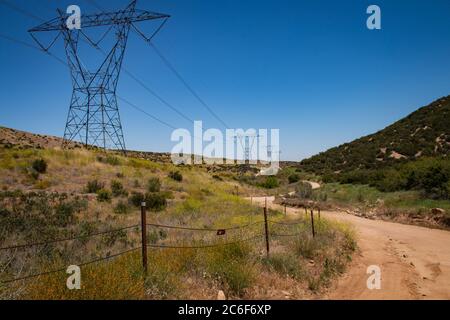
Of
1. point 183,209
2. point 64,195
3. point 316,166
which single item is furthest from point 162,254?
point 316,166

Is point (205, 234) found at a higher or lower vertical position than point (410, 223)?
higher

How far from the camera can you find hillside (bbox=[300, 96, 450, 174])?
46969 millimetres

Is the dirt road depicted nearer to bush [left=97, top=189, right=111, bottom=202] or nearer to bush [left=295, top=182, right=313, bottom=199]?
bush [left=97, top=189, right=111, bottom=202]

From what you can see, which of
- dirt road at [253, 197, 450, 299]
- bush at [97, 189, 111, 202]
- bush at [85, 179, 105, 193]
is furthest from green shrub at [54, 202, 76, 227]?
dirt road at [253, 197, 450, 299]

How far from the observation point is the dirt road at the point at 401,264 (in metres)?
8.98

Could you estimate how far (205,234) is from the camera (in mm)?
12578

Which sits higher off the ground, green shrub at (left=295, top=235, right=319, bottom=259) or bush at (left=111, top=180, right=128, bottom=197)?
bush at (left=111, top=180, right=128, bottom=197)

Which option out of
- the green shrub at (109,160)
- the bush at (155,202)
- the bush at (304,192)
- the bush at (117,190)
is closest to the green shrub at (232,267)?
the bush at (155,202)

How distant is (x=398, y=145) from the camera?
53156 mm

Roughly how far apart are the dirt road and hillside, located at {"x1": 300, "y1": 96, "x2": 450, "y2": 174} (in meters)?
26.2

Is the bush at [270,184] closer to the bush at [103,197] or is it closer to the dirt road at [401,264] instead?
the dirt road at [401,264]

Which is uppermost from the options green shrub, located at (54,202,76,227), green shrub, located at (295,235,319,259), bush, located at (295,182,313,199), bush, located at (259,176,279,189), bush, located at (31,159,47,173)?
bush, located at (31,159,47,173)
